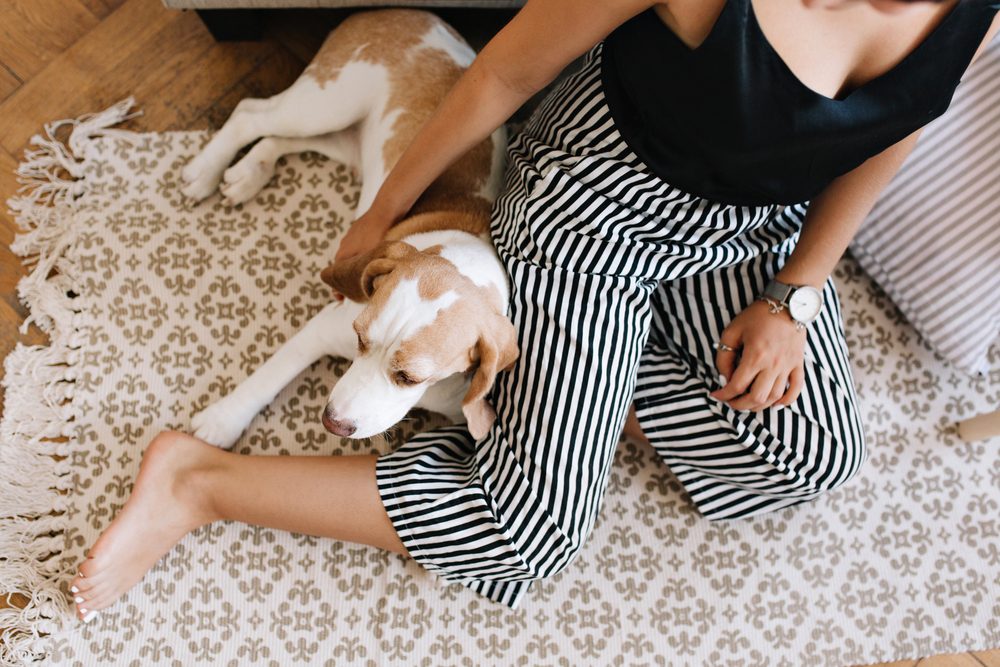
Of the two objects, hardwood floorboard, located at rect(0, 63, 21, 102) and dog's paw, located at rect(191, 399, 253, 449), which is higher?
hardwood floorboard, located at rect(0, 63, 21, 102)

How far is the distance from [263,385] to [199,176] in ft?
1.69

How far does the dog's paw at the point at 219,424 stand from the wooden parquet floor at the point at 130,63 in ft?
2.19

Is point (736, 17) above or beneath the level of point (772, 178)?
above

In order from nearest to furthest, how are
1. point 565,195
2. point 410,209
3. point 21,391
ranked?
point 565,195
point 410,209
point 21,391

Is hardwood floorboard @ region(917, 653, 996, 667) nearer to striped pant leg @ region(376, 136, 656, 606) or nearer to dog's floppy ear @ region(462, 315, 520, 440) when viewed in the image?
striped pant leg @ region(376, 136, 656, 606)

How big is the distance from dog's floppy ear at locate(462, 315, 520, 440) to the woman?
0.08m

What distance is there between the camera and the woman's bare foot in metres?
1.43

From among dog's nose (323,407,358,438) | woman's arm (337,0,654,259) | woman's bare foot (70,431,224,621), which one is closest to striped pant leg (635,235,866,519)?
woman's arm (337,0,654,259)

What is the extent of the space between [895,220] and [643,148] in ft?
2.74

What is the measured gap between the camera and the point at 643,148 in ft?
4.09

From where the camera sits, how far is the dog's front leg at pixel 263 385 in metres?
1.56

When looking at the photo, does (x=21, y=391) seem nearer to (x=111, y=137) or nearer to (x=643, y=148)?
(x=111, y=137)

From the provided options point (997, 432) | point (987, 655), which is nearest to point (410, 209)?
point (997, 432)

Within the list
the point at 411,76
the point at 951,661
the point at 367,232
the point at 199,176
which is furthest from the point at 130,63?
the point at 951,661
